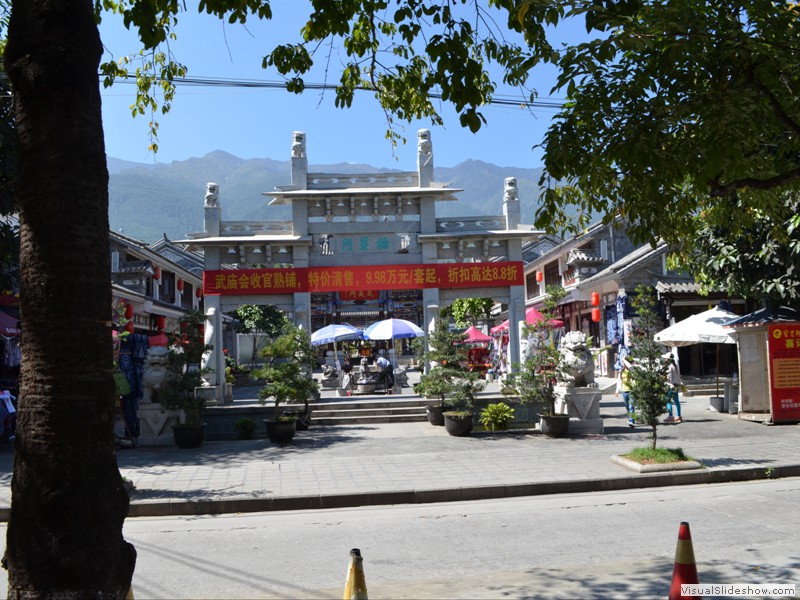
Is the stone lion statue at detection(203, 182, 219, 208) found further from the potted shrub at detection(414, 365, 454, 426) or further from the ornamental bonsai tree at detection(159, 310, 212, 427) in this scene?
the potted shrub at detection(414, 365, 454, 426)

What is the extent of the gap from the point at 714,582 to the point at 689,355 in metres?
21.8

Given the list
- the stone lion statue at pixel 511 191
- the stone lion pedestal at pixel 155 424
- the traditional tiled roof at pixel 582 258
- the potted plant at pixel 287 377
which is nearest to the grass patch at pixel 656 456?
the potted plant at pixel 287 377

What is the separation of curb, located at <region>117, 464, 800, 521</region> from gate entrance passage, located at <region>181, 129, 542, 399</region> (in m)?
9.77

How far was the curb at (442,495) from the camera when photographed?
8.47m

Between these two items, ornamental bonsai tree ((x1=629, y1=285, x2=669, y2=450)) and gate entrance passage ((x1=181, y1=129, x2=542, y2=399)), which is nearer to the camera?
ornamental bonsai tree ((x1=629, y1=285, x2=669, y2=450))

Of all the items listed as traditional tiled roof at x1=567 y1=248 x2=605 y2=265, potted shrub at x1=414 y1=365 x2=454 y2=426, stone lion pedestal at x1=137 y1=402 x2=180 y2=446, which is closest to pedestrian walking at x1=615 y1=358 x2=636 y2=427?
potted shrub at x1=414 y1=365 x2=454 y2=426

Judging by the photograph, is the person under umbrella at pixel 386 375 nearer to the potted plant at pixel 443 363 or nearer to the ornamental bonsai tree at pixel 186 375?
the potted plant at pixel 443 363

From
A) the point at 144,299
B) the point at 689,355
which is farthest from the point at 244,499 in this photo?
the point at 689,355

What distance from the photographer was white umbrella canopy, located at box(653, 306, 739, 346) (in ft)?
58.5

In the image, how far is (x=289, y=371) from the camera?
1405 cm

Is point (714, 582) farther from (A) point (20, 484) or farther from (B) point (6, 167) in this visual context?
(B) point (6, 167)

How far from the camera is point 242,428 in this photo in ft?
47.7

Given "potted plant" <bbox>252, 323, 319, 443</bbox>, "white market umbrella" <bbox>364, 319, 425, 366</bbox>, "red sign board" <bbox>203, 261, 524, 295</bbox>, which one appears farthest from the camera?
"white market umbrella" <bbox>364, 319, 425, 366</bbox>

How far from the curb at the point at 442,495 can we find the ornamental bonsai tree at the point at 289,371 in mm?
4851
